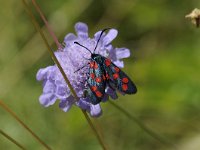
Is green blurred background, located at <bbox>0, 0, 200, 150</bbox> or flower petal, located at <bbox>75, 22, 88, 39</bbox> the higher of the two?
flower petal, located at <bbox>75, 22, 88, 39</bbox>

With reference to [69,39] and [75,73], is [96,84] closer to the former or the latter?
[75,73]

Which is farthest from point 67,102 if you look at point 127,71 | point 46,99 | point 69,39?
point 127,71

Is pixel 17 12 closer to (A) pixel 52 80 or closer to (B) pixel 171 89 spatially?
(B) pixel 171 89

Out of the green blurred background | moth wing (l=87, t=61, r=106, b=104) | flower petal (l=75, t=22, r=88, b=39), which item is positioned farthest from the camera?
the green blurred background

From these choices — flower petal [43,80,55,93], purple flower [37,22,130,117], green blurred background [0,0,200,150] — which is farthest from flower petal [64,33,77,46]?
green blurred background [0,0,200,150]

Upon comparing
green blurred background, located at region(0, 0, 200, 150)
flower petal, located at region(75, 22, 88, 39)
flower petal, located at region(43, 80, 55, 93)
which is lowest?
green blurred background, located at region(0, 0, 200, 150)

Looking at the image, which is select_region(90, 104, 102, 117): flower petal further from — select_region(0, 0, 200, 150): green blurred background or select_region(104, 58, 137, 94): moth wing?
select_region(0, 0, 200, 150): green blurred background

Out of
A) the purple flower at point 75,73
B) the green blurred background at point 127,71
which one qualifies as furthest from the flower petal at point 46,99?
the green blurred background at point 127,71
